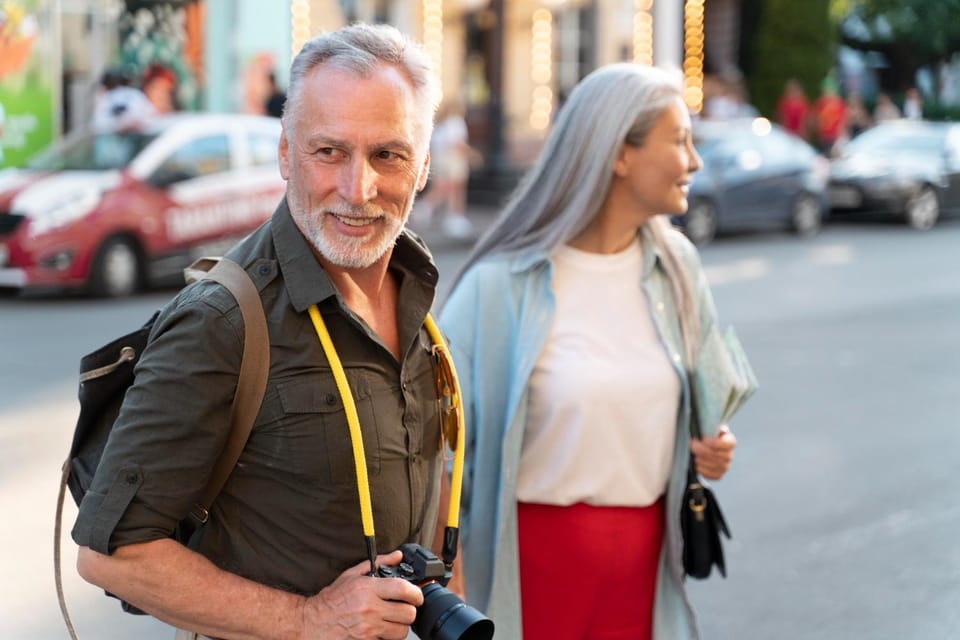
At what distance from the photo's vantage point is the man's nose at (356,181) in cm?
204

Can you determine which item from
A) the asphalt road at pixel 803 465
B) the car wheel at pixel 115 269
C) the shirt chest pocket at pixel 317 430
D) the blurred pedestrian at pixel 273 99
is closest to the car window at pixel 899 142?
the asphalt road at pixel 803 465

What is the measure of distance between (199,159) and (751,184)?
802cm

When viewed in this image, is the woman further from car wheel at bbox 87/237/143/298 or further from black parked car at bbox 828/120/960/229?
black parked car at bbox 828/120/960/229

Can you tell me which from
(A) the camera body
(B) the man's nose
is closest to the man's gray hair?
(B) the man's nose

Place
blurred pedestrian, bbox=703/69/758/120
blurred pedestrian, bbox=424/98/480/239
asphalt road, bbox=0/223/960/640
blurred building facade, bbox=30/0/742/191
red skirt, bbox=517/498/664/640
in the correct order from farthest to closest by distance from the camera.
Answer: blurred pedestrian, bbox=703/69/758/120, blurred building facade, bbox=30/0/742/191, blurred pedestrian, bbox=424/98/480/239, asphalt road, bbox=0/223/960/640, red skirt, bbox=517/498/664/640

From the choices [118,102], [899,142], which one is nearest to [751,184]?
[899,142]

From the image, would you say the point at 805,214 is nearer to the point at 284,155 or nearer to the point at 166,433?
the point at 284,155

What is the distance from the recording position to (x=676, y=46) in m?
26.2

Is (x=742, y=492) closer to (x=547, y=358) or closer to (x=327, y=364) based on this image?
(x=547, y=358)

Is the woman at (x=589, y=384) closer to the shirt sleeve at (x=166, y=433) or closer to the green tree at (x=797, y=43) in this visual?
the shirt sleeve at (x=166, y=433)

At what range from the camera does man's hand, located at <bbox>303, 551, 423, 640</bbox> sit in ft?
6.31

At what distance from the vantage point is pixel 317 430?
1.96 metres

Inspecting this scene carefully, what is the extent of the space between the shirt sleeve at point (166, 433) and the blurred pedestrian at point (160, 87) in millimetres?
16846

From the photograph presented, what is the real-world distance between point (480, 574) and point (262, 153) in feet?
36.0
